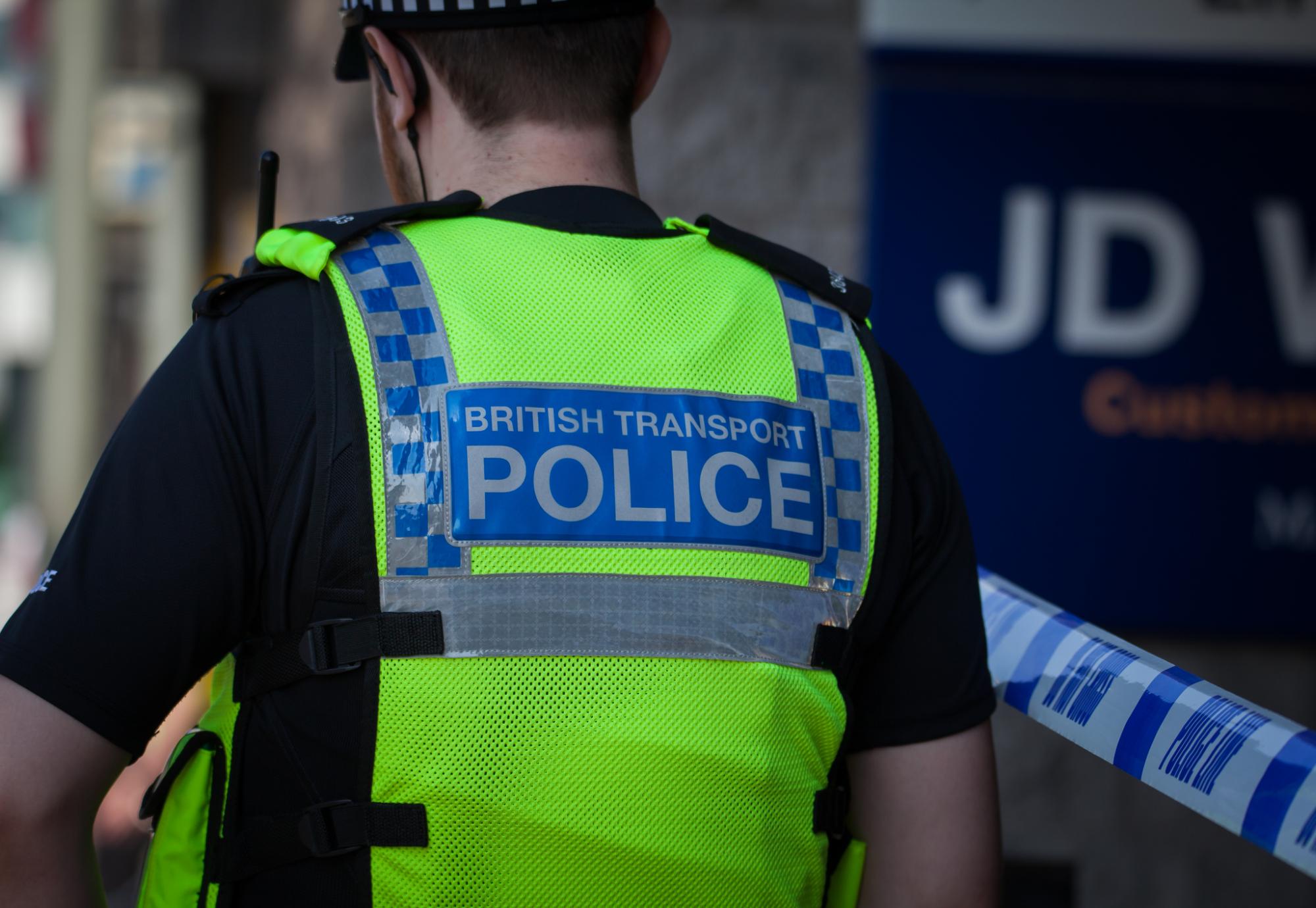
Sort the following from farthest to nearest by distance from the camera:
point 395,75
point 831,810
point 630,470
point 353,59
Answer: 1. point 353,59
2. point 395,75
3. point 831,810
4. point 630,470

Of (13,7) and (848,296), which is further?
(13,7)

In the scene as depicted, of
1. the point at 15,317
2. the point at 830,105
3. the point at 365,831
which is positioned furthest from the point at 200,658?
the point at 15,317

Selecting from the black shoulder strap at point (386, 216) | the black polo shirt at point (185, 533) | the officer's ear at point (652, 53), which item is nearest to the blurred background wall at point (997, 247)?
the officer's ear at point (652, 53)

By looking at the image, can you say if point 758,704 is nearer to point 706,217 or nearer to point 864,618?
point 864,618

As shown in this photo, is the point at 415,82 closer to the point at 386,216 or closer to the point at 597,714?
the point at 386,216

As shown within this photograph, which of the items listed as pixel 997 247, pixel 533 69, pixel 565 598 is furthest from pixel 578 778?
pixel 997 247

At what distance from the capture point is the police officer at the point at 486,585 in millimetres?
1245

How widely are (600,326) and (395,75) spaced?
0.42m

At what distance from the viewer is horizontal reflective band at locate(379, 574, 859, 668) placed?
4.17 ft

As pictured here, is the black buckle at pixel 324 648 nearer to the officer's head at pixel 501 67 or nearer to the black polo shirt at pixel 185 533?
the black polo shirt at pixel 185 533

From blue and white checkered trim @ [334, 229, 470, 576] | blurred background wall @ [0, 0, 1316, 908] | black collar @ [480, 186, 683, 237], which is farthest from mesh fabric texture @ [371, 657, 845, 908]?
blurred background wall @ [0, 0, 1316, 908]

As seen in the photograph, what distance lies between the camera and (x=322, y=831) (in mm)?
1278

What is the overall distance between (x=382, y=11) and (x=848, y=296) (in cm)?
60

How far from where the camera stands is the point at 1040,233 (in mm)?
3373
